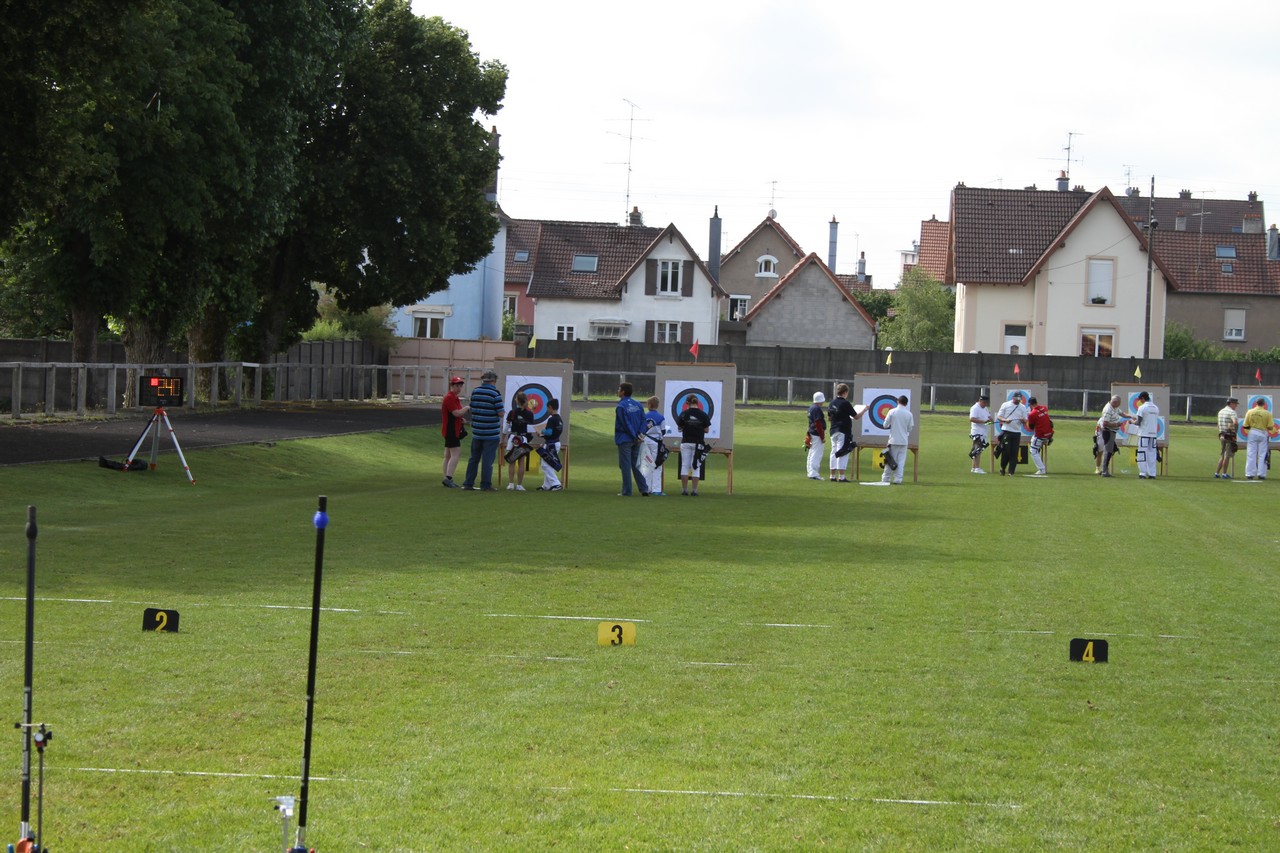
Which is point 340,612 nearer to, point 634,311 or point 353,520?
point 353,520

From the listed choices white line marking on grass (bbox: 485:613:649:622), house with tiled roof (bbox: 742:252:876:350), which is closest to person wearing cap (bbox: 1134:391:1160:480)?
white line marking on grass (bbox: 485:613:649:622)

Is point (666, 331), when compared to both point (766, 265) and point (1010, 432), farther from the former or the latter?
point (1010, 432)

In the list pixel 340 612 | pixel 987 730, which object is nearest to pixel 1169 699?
pixel 987 730

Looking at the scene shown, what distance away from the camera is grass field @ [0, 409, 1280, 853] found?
21.3ft

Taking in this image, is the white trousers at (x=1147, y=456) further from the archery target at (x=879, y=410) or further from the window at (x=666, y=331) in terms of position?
the window at (x=666, y=331)

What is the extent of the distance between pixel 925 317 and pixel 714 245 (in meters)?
13.5

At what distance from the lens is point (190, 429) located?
3253cm

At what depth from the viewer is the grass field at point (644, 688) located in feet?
21.3

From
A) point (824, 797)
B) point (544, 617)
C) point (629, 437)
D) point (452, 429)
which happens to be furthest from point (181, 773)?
point (452, 429)

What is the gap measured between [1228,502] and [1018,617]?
17.2m

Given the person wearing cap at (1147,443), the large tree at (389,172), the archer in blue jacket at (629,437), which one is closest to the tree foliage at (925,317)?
the large tree at (389,172)

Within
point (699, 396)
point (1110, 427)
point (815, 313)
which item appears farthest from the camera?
point (815, 313)

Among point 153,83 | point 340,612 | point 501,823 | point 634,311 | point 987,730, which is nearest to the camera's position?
point 501,823

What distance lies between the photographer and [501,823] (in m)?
6.34
